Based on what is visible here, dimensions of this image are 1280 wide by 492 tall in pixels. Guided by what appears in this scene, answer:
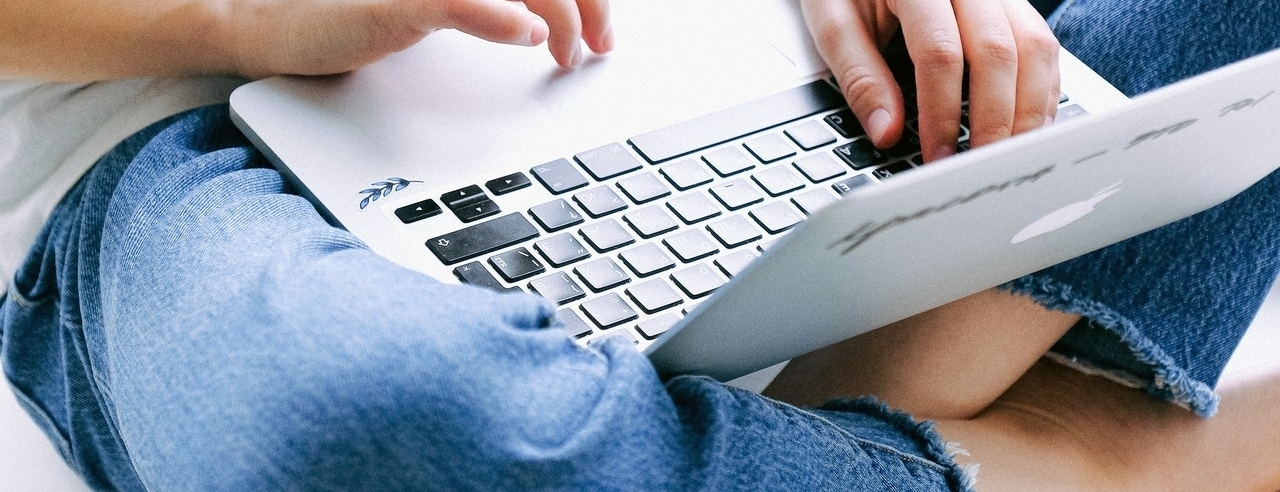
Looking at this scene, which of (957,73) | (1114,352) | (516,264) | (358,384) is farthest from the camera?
(1114,352)

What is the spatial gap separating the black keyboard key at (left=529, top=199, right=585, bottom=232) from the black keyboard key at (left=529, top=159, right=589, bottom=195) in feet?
0.03

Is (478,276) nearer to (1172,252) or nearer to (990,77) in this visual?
(990,77)

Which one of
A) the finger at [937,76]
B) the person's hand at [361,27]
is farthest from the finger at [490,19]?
the finger at [937,76]

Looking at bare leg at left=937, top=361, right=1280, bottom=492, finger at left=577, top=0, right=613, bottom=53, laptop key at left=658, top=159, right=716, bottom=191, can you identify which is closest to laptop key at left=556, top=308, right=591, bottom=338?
laptop key at left=658, top=159, right=716, bottom=191

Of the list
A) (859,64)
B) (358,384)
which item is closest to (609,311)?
(358,384)

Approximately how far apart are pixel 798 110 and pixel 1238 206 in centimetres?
29

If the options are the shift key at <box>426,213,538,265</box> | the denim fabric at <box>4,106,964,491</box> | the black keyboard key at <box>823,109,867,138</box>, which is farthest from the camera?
the black keyboard key at <box>823,109,867,138</box>

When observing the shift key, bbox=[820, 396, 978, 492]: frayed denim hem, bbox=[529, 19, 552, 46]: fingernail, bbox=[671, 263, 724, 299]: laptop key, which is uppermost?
bbox=[529, 19, 552, 46]: fingernail

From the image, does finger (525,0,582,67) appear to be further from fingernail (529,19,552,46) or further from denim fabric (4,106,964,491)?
denim fabric (4,106,964,491)

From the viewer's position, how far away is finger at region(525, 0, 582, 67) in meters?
0.59

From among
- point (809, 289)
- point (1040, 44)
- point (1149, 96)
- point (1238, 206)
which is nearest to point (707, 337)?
point (809, 289)

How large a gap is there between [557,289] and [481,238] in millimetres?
46

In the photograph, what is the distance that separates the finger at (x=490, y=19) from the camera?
56 centimetres

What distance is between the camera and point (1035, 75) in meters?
0.61
